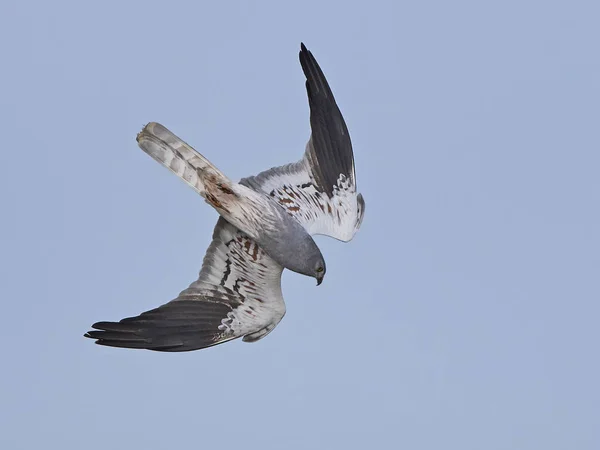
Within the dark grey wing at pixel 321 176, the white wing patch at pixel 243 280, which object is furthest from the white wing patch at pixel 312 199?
the white wing patch at pixel 243 280

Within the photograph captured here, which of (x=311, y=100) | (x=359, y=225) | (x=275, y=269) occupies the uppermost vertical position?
(x=311, y=100)

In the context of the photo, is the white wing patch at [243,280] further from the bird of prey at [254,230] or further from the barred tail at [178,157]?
the barred tail at [178,157]

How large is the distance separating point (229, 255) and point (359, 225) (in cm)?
161

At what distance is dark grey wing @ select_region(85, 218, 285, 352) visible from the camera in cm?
1373

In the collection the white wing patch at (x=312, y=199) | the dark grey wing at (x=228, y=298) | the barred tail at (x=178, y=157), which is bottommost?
the dark grey wing at (x=228, y=298)

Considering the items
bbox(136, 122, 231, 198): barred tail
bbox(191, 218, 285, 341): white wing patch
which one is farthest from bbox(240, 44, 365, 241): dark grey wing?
bbox(136, 122, 231, 198): barred tail

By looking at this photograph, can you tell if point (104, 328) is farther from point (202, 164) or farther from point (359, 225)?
point (359, 225)

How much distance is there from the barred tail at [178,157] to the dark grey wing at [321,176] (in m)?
0.85

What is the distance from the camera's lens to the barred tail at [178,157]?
13.6 metres

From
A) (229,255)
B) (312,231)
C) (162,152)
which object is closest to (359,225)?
(312,231)

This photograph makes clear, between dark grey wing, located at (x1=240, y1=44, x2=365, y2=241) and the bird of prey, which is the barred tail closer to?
the bird of prey

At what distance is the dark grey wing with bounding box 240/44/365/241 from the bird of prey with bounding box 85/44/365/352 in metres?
0.01

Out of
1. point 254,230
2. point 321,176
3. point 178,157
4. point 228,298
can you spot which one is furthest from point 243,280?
point 321,176

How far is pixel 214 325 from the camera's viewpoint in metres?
13.9
